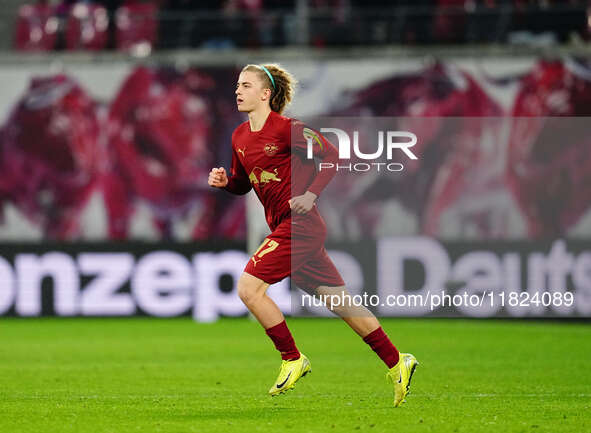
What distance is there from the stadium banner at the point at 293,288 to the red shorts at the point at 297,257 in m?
8.04

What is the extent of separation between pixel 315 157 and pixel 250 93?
1.91 ft

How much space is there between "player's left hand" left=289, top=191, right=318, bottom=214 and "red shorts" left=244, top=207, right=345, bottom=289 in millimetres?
191

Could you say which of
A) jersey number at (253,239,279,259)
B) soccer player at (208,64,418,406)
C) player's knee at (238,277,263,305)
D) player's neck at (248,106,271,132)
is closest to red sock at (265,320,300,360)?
soccer player at (208,64,418,406)

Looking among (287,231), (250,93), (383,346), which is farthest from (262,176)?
(383,346)

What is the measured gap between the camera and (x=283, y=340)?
22.8 ft

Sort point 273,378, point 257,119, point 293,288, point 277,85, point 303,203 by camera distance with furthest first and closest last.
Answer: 1. point 293,288
2. point 273,378
3. point 277,85
4. point 257,119
5. point 303,203

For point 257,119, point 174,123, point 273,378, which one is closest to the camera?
point 257,119

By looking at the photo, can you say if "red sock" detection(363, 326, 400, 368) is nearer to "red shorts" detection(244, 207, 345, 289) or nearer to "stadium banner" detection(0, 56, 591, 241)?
"red shorts" detection(244, 207, 345, 289)

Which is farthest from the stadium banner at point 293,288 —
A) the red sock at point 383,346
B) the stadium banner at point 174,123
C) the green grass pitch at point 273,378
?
the red sock at point 383,346

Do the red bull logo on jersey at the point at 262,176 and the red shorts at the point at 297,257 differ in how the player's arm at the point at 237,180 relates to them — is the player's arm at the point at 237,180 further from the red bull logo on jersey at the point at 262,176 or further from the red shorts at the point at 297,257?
the red shorts at the point at 297,257

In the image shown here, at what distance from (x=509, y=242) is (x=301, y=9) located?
17.4ft

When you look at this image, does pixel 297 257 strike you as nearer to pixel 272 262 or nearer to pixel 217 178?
pixel 272 262

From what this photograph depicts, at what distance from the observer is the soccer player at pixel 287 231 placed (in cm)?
688

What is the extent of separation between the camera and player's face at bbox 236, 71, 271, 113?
23.1 feet
